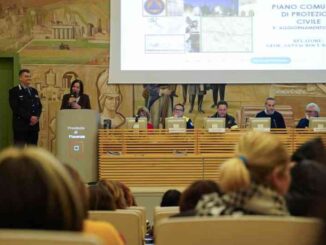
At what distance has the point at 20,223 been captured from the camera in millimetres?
1368

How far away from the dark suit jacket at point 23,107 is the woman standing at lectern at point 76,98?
573 mm

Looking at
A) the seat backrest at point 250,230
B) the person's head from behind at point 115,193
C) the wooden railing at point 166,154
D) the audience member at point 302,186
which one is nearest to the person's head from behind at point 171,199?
the person's head from behind at point 115,193

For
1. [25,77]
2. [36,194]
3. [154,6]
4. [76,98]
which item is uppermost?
[154,6]

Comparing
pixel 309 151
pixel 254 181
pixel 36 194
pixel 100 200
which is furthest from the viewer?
pixel 100 200

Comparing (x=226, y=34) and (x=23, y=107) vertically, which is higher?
(x=226, y=34)

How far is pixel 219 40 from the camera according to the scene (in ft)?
32.0

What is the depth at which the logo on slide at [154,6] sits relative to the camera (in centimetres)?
966

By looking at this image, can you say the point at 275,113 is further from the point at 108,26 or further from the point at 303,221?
the point at 303,221

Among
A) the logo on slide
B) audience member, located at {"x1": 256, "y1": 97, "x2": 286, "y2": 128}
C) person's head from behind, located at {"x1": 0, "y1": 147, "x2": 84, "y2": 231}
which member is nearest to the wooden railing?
audience member, located at {"x1": 256, "y1": 97, "x2": 286, "y2": 128}

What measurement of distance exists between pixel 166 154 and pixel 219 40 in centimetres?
296

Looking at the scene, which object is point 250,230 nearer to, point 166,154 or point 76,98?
point 166,154

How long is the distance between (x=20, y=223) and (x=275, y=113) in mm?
8174

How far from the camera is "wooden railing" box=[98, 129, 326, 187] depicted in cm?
742

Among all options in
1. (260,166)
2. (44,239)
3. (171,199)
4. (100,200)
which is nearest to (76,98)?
(171,199)
